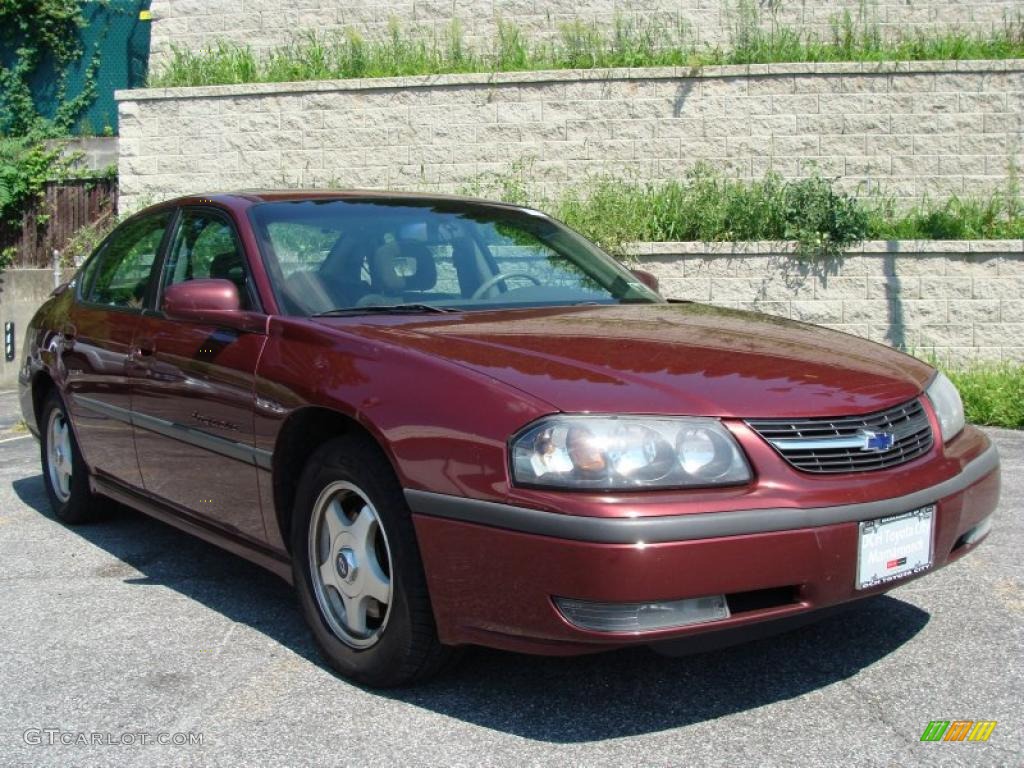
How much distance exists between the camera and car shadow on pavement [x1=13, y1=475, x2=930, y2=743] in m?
3.28

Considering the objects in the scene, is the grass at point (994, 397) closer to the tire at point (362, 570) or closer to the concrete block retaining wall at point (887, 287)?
the concrete block retaining wall at point (887, 287)

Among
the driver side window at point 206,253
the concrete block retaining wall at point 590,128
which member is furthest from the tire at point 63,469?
the concrete block retaining wall at point 590,128

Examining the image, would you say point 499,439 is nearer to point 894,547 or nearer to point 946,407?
point 894,547

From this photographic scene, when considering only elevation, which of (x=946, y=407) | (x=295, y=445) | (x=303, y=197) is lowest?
(x=295, y=445)

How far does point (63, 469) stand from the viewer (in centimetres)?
577

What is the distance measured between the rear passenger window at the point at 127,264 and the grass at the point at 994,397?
5.79 meters

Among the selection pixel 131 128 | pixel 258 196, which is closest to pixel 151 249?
pixel 258 196

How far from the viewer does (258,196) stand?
4.68 m

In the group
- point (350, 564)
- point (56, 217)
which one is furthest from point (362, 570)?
point (56, 217)

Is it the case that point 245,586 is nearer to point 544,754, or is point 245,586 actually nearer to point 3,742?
point 3,742

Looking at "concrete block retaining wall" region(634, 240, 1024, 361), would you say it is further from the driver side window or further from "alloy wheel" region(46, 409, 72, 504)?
the driver side window

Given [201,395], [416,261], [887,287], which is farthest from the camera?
[887,287]

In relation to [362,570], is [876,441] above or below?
above

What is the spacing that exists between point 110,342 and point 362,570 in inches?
81.6
